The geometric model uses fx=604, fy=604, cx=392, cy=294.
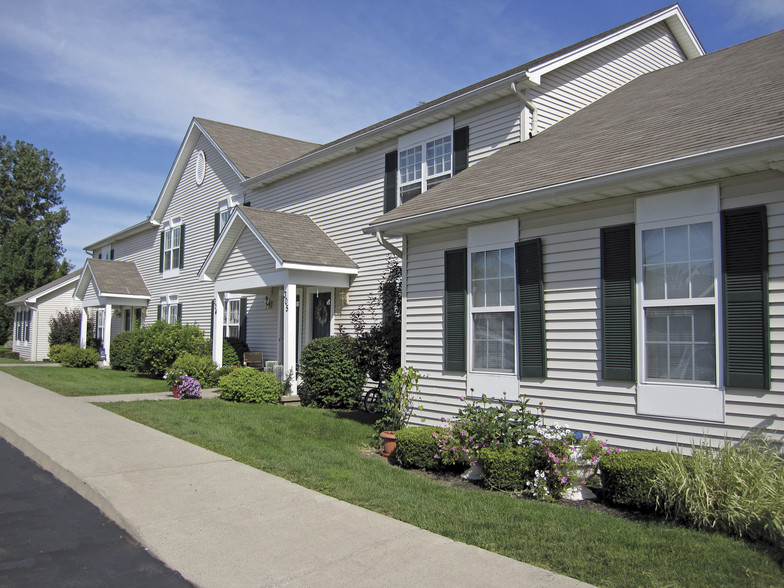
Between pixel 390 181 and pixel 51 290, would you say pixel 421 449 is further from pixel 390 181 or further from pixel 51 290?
pixel 51 290

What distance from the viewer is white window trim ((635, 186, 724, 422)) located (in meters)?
5.97

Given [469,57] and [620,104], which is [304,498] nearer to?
[620,104]

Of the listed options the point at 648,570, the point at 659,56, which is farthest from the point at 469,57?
the point at 648,570

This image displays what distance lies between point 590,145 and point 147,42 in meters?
10.3

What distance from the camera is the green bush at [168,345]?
17.8m

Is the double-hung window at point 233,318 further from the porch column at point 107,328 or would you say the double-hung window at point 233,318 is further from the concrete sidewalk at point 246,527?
the concrete sidewalk at point 246,527

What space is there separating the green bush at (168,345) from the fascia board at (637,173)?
11.2 metres

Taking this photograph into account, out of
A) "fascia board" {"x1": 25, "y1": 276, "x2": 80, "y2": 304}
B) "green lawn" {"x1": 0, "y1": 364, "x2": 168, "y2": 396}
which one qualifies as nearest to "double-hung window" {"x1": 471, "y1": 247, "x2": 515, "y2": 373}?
"green lawn" {"x1": 0, "y1": 364, "x2": 168, "y2": 396}

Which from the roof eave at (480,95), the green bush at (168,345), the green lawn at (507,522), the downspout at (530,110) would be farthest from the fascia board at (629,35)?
the green bush at (168,345)

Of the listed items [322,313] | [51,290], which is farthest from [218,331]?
[51,290]

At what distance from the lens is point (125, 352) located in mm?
22062

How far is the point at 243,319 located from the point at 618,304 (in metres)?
13.4

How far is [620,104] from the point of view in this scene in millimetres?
10336

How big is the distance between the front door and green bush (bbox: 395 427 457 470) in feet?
24.1
